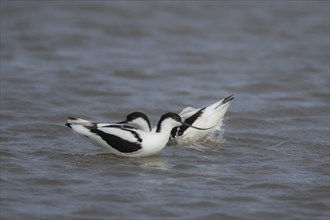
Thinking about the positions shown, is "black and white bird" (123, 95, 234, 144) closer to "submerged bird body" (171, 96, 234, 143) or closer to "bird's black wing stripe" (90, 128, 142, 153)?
"submerged bird body" (171, 96, 234, 143)

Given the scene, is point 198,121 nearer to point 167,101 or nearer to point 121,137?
point 121,137

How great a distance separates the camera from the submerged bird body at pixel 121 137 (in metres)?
8.97

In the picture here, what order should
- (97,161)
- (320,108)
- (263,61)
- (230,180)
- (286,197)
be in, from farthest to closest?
1. (263,61)
2. (320,108)
3. (97,161)
4. (230,180)
5. (286,197)

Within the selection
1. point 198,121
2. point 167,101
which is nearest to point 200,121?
point 198,121

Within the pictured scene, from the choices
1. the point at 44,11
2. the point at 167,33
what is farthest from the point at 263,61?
the point at 44,11

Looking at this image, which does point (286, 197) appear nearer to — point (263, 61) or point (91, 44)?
point (263, 61)

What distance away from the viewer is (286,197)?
7.88m

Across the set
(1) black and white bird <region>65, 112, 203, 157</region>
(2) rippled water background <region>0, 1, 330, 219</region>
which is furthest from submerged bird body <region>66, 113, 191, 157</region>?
(2) rippled water background <region>0, 1, 330, 219</region>

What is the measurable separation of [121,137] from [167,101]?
334 centimetres

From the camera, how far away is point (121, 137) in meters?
8.98

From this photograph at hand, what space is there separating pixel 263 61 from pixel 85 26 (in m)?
4.01

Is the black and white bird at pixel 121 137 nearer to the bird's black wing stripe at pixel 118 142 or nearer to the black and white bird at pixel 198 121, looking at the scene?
the bird's black wing stripe at pixel 118 142

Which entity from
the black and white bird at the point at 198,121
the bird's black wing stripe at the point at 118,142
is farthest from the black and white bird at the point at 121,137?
the black and white bird at the point at 198,121

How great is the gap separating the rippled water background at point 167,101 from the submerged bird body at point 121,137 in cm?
14
